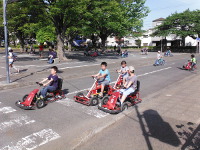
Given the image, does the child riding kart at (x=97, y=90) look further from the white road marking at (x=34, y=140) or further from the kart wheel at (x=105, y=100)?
the white road marking at (x=34, y=140)

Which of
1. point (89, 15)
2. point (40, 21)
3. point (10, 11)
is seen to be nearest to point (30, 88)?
point (89, 15)

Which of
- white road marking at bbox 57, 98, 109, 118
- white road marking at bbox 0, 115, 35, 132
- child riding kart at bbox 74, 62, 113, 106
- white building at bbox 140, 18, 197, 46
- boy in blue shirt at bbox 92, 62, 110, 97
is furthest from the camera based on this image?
white building at bbox 140, 18, 197, 46

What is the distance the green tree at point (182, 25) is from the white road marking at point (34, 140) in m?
45.7

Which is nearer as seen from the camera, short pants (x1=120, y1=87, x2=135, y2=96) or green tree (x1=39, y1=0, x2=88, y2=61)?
short pants (x1=120, y1=87, x2=135, y2=96)

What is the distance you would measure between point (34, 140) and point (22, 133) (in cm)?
56

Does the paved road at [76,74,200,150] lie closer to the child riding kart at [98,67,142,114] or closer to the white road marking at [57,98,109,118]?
the child riding kart at [98,67,142,114]

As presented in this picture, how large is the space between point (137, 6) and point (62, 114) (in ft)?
119

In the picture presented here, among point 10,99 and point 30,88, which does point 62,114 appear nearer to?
point 10,99

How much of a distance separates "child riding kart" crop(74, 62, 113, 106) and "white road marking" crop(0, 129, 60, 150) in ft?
7.62

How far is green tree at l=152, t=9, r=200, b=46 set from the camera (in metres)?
45.1

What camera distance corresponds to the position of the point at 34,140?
4.57 meters

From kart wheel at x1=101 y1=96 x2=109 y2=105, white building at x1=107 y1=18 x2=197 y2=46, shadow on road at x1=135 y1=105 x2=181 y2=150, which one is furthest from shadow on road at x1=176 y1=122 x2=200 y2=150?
white building at x1=107 y1=18 x2=197 y2=46

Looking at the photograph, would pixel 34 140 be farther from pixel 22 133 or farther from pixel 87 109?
pixel 87 109

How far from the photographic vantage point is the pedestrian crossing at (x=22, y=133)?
4.35 meters
